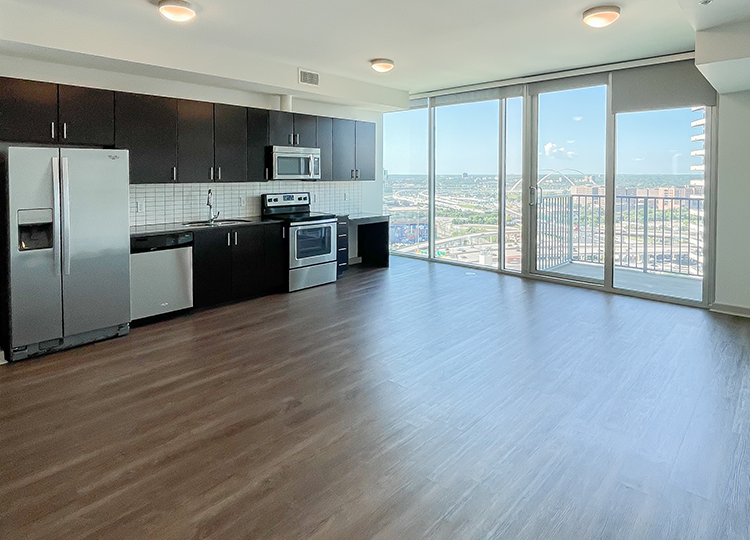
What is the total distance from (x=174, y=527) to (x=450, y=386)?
1925 millimetres

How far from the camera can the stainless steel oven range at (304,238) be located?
6.26 meters

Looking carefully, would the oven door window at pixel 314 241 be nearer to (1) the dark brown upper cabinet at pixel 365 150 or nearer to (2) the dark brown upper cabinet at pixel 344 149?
(2) the dark brown upper cabinet at pixel 344 149

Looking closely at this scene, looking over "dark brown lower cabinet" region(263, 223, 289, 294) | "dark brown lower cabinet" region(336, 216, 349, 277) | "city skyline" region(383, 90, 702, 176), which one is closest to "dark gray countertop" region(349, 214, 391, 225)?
"dark brown lower cabinet" region(336, 216, 349, 277)

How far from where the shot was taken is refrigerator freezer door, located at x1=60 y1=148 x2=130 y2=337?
412 centimetres

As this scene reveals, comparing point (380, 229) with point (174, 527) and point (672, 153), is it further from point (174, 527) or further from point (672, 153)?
point (174, 527)

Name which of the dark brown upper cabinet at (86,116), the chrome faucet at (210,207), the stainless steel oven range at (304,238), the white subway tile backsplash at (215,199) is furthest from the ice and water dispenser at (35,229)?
the stainless steel oven range at (304,238)

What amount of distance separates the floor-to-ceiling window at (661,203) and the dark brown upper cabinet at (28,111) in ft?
19.1

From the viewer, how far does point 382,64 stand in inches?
226

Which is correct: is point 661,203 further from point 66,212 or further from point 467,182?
point 66,212

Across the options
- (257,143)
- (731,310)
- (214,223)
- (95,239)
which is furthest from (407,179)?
(95,239)

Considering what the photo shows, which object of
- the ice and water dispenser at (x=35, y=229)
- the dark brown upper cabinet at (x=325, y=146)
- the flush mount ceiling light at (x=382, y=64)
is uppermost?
the flush mount ceiling light at (x=382, y=64)

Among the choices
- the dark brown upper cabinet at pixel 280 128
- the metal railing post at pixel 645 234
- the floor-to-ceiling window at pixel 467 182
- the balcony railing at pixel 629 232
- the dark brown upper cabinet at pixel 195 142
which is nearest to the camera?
the dark brown upper cabinet at pixel 195 142

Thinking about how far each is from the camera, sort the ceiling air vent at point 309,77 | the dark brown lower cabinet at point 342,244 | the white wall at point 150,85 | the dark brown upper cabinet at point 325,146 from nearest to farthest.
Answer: the white wall at point 150,85 → the ceiling air vent at point 309,77 → the dark brown upper cabinet at point 325,146 → the dark brown lower cabinet at point 342,244

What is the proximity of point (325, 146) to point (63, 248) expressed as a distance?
376 centimetres
